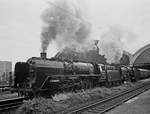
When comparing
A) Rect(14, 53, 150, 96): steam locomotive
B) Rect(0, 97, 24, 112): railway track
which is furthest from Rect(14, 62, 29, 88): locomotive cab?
Rect(0, 97, 24, 112): railway track

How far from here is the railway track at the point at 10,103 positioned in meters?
10.3

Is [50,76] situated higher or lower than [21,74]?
lower

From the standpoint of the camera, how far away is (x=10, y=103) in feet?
36.6

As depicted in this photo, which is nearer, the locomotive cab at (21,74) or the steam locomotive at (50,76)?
the steam locomotive at (50,76)

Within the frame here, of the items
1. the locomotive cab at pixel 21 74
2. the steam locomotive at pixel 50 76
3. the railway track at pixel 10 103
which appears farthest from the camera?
the locomotive cab at pixel 21 74

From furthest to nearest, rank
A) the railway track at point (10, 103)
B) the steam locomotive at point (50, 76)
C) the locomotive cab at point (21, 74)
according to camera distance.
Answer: the locomotive cab at point (21, 74) → the steam locomotive at point (50, 76) → the railway track at point (10, 103)

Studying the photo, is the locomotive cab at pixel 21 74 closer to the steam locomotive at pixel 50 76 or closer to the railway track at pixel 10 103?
the steam locomotive at pixel 50 76

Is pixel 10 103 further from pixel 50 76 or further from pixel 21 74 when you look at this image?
pixel 50 76

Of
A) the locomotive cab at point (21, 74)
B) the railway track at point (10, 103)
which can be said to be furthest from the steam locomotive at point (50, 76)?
the railway track at point (10, 103)

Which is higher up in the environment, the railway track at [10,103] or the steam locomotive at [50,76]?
the steam locomotive at [50,76]

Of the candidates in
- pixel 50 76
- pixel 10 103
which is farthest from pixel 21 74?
pixel 10 103

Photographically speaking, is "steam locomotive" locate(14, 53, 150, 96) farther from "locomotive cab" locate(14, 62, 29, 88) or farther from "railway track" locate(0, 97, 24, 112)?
"railway track" locate(0, 97, 24, 112)

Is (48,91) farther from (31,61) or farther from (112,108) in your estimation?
(112,108)

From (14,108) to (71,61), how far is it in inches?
294
